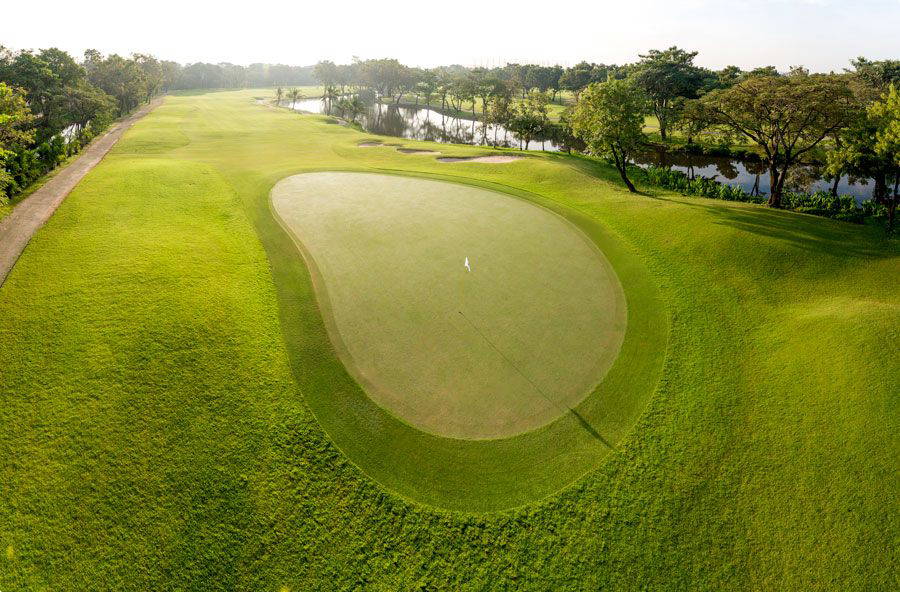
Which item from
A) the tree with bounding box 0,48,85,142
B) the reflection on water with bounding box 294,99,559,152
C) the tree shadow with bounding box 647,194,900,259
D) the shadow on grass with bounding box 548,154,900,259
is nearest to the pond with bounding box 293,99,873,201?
the reflection on water with bounding box 294,99,559,152

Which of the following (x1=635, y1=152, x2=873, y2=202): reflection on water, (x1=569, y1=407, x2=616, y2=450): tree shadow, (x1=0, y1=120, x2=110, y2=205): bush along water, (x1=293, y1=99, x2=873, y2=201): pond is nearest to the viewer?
(x1=569, y1=407, x2=616, y2=450): tree shadow

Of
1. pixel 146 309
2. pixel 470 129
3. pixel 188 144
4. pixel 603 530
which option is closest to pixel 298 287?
pixel 146 309

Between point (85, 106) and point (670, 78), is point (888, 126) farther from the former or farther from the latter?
point (85, 106)

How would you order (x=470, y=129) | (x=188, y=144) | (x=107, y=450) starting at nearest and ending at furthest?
(x=107, y=450) < (x=188, y=144) < (x=470, y=129)

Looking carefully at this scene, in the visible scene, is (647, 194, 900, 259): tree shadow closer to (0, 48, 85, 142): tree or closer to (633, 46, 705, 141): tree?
(633, 46, 705, 141): tree

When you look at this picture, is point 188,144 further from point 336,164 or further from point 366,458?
point 366,458

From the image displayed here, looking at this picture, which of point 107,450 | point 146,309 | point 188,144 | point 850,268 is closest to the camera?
point 107,450

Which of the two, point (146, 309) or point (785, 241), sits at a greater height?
point (785, 241)
